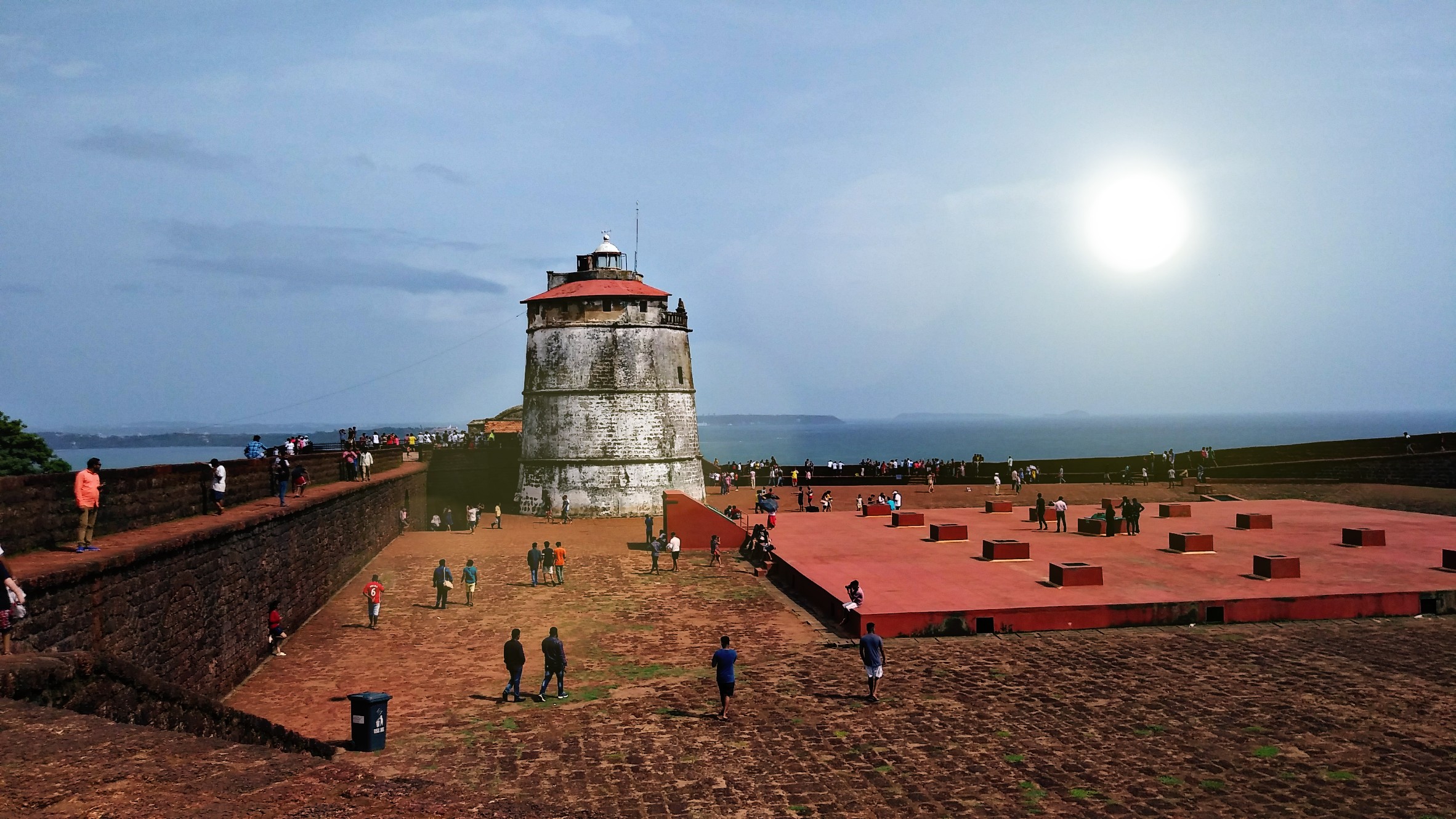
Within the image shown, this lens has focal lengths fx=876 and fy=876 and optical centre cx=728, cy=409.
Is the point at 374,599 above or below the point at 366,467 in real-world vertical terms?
below

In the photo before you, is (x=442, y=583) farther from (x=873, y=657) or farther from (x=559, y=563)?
(x=873, y=657)

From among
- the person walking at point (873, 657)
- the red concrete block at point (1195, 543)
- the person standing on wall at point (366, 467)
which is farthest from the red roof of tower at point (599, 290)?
the person walking at point (873, 657)

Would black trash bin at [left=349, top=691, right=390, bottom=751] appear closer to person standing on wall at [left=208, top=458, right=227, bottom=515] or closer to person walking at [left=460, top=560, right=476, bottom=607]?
person standing on wall at [left=208, top=458, right=227, bottom=515]

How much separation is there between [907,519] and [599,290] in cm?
1663

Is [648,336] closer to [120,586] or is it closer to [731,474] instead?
[731,474]

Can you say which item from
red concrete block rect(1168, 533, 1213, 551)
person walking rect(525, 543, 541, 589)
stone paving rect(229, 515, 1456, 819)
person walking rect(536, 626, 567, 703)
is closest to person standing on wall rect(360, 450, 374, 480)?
person walking rect(525, 543, 541, 589)

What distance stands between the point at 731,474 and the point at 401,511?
17.8 metres

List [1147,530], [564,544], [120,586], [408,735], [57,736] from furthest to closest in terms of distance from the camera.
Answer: [564,544] < [1147,530] < [408,735] < [120,586] < [57,736]

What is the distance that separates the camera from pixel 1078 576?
1773 cm

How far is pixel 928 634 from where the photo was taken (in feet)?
51.6

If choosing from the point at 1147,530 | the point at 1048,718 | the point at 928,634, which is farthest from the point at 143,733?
the point at 1147,530

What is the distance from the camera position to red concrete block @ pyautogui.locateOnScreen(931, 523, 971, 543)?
24812 mm

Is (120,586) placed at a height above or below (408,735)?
above

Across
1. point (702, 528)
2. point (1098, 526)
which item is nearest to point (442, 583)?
point (702, 528)
